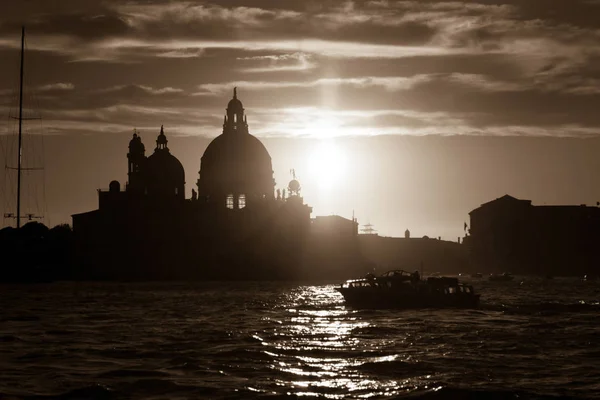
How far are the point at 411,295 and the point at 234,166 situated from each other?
59955mm

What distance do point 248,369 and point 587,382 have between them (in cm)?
951

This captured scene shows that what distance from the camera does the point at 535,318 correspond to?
52969mm

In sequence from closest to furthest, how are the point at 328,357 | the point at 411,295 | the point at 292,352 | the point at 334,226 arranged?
the point at 328,357 → the point at 292,352 → the point at 411,295 → the point at 334,226

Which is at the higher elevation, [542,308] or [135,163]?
[135,163]

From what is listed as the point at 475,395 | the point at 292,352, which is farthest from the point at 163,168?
the point at 475,395

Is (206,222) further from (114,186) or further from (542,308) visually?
(542,308)

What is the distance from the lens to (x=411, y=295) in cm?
6347

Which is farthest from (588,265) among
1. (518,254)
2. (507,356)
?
(507,356)

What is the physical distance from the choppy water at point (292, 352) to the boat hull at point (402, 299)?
10.0 ft

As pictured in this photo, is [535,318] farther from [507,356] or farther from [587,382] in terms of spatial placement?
[587,382]

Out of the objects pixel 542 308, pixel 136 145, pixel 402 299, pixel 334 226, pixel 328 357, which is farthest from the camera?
pixel 334 226

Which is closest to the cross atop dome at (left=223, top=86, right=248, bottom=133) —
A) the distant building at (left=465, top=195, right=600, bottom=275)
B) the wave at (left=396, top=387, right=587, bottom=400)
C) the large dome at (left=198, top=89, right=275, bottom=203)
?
the large dome at (left=198, top=89, right=275, bottom=203)

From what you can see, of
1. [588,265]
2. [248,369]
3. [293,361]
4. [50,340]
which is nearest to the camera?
[248,369]

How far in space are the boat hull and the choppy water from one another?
3.05m
